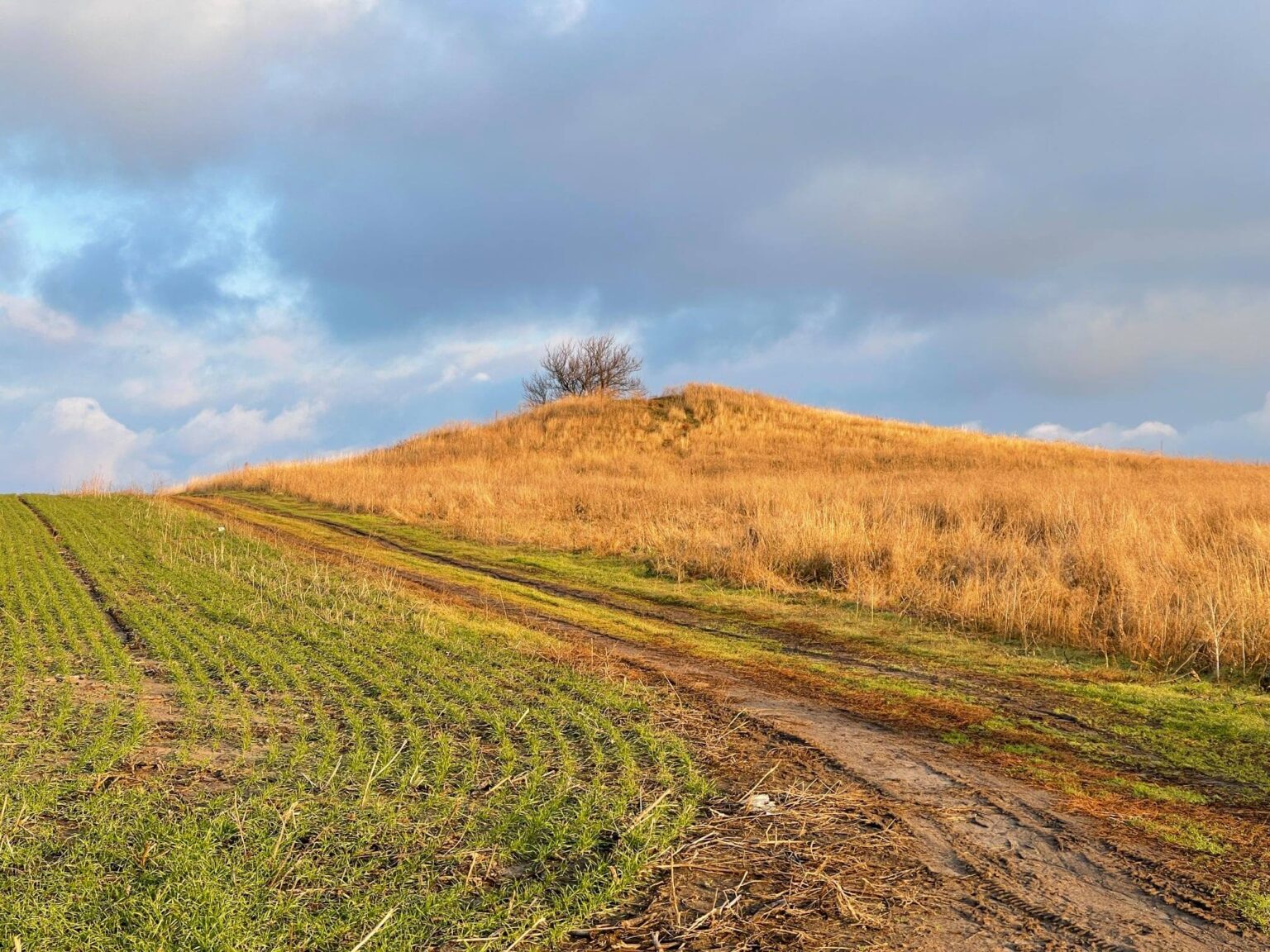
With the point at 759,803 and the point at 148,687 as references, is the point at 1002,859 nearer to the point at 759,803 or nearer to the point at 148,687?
the point at 759,803

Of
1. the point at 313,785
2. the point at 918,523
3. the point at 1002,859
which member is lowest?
the point at 1002,859

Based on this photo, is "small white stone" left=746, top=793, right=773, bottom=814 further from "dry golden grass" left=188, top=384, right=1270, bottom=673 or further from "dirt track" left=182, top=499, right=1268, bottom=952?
"dry golden grass" left=188, top=384, right=1270, bottom=673

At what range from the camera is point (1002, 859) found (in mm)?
3846

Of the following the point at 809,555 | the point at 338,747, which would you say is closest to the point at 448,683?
the point at 338,747

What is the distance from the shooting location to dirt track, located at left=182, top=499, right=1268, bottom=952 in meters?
3.23

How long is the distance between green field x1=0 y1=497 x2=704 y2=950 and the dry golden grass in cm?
557

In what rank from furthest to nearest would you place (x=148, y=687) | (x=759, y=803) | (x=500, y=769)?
1. (x=148, y=687)
2. (x=500, y=769)
3. (x=759, y=803)

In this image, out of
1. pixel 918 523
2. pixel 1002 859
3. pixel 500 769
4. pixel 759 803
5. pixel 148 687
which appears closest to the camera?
pixel 1002 859

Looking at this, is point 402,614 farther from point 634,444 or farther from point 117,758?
point 634,444

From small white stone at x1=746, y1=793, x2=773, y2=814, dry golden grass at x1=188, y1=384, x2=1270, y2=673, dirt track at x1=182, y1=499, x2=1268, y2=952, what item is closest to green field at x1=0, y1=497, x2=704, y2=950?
small white stone at x1=746, y1=793, x2=773, y2=814

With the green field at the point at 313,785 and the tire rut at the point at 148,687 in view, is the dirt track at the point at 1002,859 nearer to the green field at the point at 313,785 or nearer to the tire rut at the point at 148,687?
the green field at the point at 313,785

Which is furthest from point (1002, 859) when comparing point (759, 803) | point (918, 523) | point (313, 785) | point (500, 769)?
point (918, 523)

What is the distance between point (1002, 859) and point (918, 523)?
1092cm

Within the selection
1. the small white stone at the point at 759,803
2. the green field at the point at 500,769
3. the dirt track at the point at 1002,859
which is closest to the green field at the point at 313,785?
the green field at the point at 500,769
